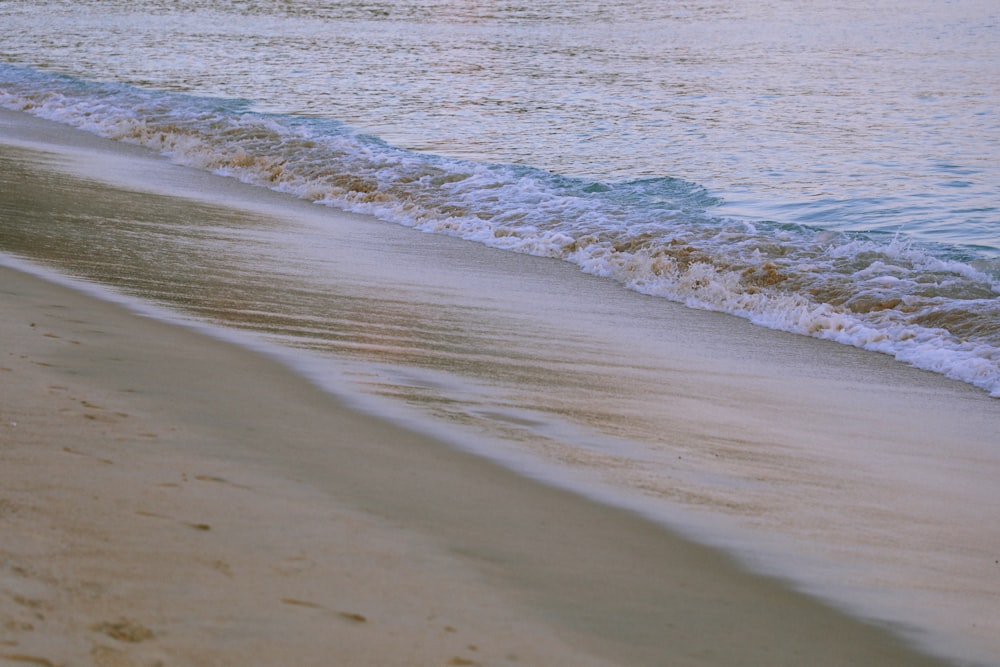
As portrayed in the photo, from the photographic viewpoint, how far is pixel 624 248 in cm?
1017

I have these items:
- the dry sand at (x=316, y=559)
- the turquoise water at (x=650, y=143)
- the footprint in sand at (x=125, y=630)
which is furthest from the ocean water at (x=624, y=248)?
the footprint in sand at (x=125, y=630)

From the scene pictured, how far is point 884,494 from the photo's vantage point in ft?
14.1

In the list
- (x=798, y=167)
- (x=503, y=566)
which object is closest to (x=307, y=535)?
(x=503, y=566)

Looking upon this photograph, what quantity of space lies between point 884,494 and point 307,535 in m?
2.37

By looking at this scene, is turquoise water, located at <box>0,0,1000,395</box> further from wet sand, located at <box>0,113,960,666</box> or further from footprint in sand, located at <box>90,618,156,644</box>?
footprint in sand, located at <box>90,618,156,644</box>

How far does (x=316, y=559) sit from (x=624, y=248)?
7.50 meters

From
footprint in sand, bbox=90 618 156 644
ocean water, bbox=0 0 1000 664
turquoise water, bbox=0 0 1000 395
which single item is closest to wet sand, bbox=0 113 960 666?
footprint in sand, bbox=90 618 156 644

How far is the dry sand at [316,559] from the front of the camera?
2.58 metres

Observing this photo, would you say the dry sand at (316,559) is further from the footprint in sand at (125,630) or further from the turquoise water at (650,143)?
the turquoise water at (650,143)

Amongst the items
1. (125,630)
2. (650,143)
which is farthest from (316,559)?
(650,143)

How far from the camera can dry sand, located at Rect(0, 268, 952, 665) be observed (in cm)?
258

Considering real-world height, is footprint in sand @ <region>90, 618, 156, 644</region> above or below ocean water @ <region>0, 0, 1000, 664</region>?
below

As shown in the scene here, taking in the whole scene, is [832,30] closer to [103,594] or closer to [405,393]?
[405,393]

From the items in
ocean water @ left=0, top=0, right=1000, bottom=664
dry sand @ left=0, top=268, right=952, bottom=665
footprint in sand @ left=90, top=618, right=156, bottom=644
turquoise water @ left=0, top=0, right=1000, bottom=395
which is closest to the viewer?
footprint in sand @ left=90, top=618, right=156, bottom=644
